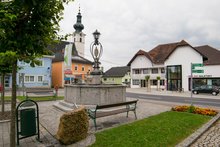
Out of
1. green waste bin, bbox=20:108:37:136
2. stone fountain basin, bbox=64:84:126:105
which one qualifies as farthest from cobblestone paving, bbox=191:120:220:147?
stone fountain basin, bbox=64:84:126:105

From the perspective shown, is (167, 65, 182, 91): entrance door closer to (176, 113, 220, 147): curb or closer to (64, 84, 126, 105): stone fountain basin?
(64, 84, 126, 105): stone fountain basin

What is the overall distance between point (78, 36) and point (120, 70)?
2000 centimetres

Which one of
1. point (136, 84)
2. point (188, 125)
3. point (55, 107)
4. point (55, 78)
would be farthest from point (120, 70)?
point (188, 125)

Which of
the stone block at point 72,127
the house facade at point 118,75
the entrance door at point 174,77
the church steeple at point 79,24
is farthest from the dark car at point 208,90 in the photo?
the church steeple at point 79,24

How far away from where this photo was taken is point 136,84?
49.8 meters

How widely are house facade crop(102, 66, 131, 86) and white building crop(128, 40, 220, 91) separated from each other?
11.6m

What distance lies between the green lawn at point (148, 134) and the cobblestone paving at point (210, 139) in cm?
43

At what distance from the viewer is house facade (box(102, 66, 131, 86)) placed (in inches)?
2455

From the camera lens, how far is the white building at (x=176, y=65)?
116ft

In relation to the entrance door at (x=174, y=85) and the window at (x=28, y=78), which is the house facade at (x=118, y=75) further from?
the window at (x=28, y=78)

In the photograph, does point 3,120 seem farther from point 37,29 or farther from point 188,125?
point 188,125

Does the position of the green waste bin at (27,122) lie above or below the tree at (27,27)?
below

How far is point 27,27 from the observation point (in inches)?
158

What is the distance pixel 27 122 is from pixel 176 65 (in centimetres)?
3847
